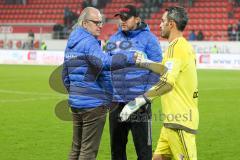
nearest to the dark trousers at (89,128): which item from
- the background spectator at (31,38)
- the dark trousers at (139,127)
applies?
the dark trousers at (139,127)

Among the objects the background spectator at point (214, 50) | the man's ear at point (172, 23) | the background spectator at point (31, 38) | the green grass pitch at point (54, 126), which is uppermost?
the man's ear at point (172, 23)

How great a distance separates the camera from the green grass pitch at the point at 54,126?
8898 mm

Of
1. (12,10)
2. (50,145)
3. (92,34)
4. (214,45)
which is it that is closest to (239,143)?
(50,145)

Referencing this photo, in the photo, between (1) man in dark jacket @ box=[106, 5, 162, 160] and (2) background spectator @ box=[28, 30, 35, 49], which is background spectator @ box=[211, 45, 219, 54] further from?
(1) man in dark jacket @ box=[106, 5, 162, 160]

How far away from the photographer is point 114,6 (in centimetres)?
4462

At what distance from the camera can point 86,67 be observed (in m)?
5.88

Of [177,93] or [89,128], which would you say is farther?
[89,128]

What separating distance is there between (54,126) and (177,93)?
687cm

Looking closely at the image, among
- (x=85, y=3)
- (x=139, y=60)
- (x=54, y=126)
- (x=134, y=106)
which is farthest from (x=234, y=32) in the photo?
(x=134, y=106)

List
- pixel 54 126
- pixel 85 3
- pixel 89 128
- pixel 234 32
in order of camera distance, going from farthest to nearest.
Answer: pixel 85 3 → pixel 234 32 → pixel 54 126 → pixel 89 128

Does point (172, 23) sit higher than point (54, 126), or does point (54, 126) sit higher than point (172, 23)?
point (172, 23)

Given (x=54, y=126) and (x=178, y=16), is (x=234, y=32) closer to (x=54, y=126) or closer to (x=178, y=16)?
(x=54, y=126)

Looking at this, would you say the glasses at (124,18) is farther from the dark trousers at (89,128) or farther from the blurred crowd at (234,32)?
the blurred crowd at (234,32)

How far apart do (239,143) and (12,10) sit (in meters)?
40.8
